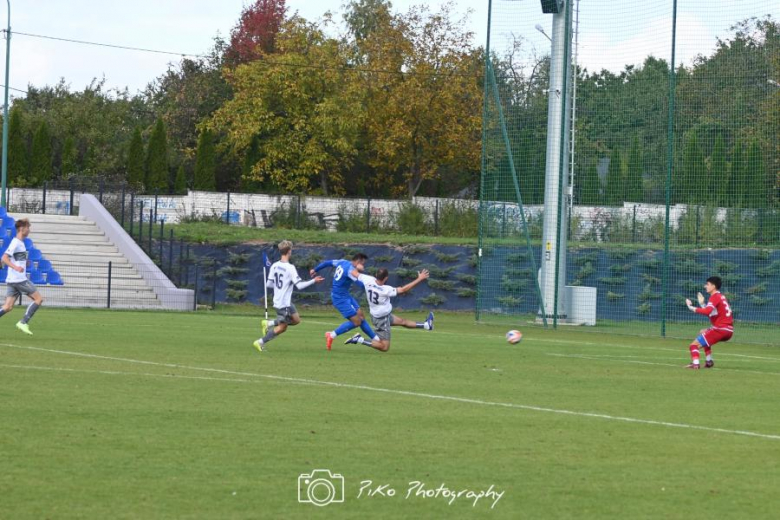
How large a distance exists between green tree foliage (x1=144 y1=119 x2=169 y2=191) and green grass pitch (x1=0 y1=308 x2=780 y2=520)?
39.0 meters

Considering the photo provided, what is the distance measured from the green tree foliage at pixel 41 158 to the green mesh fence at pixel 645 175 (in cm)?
3170

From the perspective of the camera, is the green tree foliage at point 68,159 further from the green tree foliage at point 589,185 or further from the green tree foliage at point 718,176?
the green tree foliage at point 718,176

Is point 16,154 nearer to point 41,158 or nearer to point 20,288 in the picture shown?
point 41,158

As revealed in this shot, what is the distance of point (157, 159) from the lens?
58031 millimetres

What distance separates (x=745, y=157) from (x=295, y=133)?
3429 centimetres

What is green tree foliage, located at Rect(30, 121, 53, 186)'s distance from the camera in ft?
189

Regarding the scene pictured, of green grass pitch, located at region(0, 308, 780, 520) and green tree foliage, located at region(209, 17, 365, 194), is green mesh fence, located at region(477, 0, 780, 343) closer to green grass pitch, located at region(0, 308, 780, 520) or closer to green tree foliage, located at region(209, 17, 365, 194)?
green grass pitch, located at region(0, 308, 780, 520)

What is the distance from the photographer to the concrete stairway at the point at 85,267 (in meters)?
36.2

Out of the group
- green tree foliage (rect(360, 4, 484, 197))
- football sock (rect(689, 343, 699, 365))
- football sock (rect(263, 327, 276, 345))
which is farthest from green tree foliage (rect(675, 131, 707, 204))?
green tree foliage (rect(360, 4, 484, 197))

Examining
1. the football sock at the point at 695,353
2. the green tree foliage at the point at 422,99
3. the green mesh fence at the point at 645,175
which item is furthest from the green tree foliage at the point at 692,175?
the green tree foliage at the point at 422,99

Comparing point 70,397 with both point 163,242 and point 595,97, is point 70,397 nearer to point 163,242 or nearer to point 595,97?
point 595,97

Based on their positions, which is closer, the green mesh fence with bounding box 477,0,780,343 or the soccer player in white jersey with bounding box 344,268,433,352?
the soccer player in white jersey with bounding box 344,268,433,352

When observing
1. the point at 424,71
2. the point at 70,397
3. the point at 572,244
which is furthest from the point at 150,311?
the point at 424,71

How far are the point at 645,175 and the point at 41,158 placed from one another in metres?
36.0
